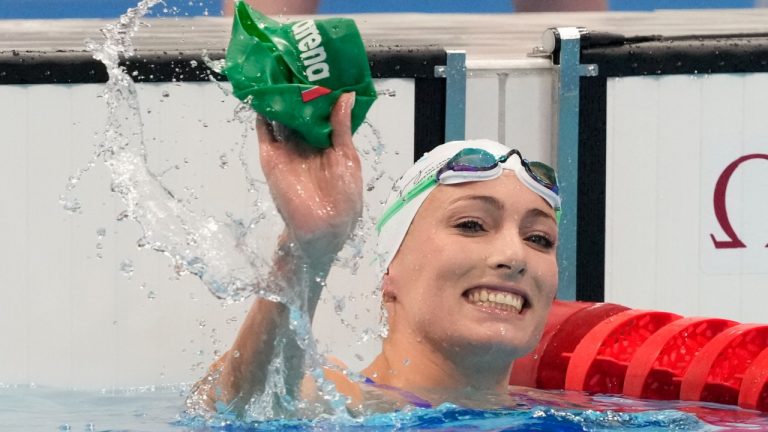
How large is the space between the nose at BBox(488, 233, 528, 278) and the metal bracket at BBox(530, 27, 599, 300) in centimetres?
115

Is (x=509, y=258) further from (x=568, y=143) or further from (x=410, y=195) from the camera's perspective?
(x=568, y=143)

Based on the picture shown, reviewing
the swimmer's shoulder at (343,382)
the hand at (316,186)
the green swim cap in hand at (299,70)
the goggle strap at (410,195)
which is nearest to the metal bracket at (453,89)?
the goggle strap at (410,195)

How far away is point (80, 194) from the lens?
3.59m

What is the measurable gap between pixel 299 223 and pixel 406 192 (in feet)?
2.91

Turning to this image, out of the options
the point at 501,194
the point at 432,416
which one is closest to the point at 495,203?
the point at 501,194

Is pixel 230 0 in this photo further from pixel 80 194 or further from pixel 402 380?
pixel 402 380

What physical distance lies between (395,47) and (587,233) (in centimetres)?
76

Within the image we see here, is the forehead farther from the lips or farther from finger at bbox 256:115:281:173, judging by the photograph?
finger at bbox 256:115:281:173

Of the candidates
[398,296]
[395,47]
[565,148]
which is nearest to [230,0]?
[395,47]

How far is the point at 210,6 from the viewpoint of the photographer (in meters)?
4.94

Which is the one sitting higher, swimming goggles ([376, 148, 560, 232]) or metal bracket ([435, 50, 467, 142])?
metal bracket ([435, 50, 467, 142])

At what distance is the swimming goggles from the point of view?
2.69 metres

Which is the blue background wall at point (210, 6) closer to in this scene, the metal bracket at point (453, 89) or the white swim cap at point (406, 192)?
the metal bracket at point (453, 89)

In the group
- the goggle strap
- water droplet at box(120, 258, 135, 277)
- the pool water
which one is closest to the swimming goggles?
the goggle strap
